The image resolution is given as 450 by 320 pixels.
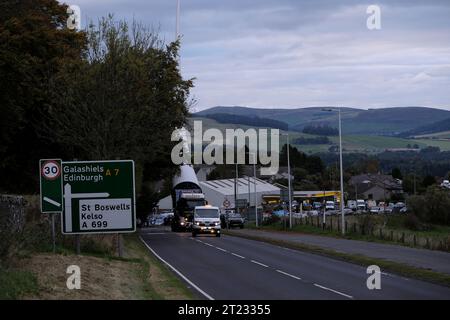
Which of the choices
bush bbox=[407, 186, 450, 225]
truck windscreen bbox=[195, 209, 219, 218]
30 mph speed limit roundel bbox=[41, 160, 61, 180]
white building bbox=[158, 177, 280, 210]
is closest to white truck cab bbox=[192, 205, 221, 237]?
truck windscreen bbox=[195, 209, 219, 218]

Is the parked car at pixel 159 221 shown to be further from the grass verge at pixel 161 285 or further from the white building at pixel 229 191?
the grass verge at pixel 161 285

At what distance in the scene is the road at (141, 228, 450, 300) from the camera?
63.4ft

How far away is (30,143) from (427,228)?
3935 centimetres

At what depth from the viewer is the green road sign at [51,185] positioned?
81.1 ft

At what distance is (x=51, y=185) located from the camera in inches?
982

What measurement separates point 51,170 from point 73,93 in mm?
12727

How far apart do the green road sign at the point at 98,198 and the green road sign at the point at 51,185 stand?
7.0 inches

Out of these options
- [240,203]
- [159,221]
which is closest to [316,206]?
[159,221]

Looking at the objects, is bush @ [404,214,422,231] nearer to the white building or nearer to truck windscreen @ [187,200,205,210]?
truck windscreen @ [187,200,205,210]

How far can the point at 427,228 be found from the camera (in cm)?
7106

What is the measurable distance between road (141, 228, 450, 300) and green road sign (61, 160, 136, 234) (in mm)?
2677

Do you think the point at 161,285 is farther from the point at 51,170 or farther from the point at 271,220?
the point at 271,220

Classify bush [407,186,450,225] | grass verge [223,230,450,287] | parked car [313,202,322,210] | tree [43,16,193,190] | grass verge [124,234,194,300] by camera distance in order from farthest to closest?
1. parked car [313,202,322,210]
2. bush [407,186,450,225]
3. tree [43,16,193,190]
4. grass verge [223,230,450,287]
5. grass verge [124,234,194,300]
